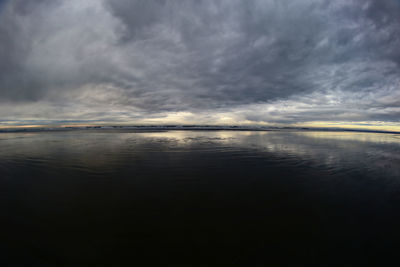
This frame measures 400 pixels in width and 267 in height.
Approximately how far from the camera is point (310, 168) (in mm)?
9320

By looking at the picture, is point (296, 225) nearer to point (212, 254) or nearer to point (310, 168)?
point (212, 254)

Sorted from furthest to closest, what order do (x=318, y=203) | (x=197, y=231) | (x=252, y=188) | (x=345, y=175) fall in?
(x=345, y=175) < (x=252, y=188) < (x=318, y=203) < (x=197, y=231)

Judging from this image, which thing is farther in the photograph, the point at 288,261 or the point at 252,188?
the point at 252,188

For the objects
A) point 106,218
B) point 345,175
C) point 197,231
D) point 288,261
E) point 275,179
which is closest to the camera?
point 288,261

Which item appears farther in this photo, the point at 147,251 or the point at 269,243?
the point at 269,243

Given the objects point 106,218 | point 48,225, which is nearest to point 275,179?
point 106,218

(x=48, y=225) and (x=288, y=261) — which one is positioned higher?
(x=48, y=225)

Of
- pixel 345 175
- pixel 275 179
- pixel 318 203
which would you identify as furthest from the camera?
pixel 345 175

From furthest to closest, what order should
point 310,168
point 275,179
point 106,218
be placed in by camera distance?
point 310,168 < point 275,179 < point 106,218

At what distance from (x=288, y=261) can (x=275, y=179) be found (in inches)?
185

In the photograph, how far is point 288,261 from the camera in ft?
10.2

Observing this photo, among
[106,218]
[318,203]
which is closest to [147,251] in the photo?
[106,218]

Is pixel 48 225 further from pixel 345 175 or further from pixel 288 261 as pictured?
pixel 345 175

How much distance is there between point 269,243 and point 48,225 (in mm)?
5698
